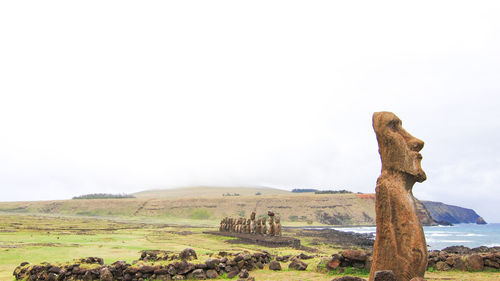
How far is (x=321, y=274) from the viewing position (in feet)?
47.7

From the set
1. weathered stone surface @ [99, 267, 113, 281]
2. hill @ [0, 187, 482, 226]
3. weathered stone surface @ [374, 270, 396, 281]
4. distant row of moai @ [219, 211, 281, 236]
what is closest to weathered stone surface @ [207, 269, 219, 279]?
weathered stone surface @ [99, 267, 113, 281]

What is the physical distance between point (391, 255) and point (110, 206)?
11823 centimetres

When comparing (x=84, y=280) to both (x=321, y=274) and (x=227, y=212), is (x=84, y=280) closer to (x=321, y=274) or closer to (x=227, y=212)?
(x=321, y=274)

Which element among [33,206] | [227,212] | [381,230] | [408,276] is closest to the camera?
[408,276]

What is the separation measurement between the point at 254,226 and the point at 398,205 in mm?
27595

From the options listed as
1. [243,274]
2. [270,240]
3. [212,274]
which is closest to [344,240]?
[270,240]

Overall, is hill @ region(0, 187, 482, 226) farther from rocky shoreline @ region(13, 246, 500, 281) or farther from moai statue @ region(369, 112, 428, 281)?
moai statue @ region(369, 112, 428, 281)

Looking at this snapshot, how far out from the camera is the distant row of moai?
3456cm

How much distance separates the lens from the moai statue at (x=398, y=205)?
9.95 meters

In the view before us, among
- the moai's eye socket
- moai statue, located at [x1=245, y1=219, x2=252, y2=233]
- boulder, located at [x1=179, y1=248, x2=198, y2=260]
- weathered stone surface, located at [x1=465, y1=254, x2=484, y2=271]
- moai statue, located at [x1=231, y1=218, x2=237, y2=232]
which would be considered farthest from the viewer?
moai statue, located at [x1=231, y1=218, x2=237, y2=232]

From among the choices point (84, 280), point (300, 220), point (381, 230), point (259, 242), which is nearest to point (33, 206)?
point (300, 220)

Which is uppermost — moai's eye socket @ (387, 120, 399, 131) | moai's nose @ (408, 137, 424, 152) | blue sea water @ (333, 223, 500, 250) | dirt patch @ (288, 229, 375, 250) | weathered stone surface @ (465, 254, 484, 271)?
moai's eye socket @ (387, 120, 399, 131)

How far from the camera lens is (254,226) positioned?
3697cm

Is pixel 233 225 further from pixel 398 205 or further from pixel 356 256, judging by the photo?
pixel 398 205
